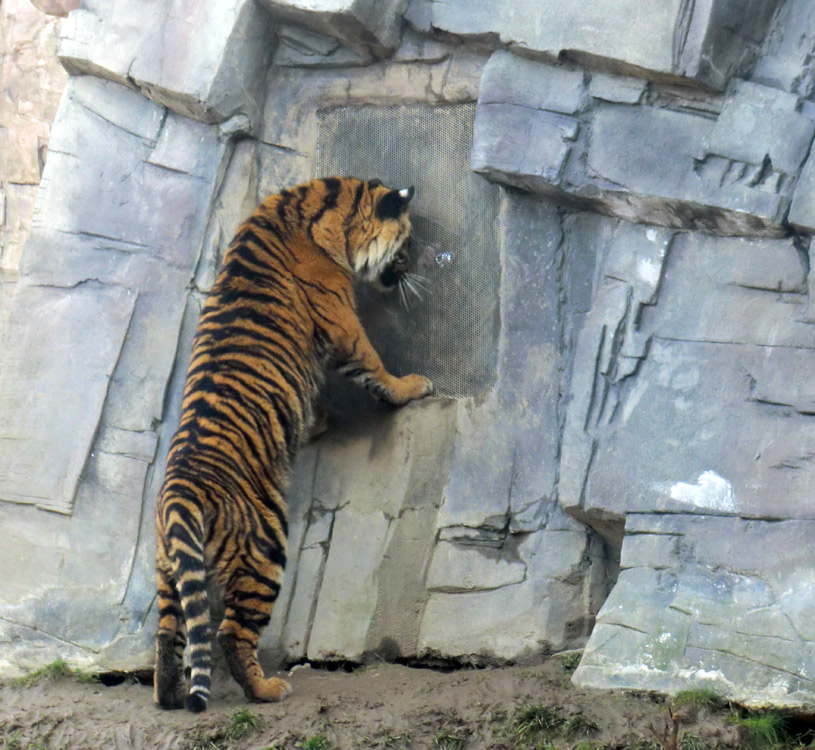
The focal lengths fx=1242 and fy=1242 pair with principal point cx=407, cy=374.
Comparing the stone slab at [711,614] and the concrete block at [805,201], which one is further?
the concrete block at [805,201]

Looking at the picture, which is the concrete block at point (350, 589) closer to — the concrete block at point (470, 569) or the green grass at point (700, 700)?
the concrete block at point (470, 569)

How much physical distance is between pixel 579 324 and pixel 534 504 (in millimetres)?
839

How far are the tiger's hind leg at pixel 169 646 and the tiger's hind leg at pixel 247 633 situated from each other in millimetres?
185

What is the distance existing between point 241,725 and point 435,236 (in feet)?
8.34

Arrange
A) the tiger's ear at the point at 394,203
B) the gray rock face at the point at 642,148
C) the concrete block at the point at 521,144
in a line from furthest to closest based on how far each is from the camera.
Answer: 1. the tiger's ear at the point at 394,203
2. the concrete block at the point at 521,144
3. the gray rock face at the point at 642,148

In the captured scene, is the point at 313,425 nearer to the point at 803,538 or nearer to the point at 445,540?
the point at 445,540

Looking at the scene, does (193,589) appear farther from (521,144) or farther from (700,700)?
(521,144)

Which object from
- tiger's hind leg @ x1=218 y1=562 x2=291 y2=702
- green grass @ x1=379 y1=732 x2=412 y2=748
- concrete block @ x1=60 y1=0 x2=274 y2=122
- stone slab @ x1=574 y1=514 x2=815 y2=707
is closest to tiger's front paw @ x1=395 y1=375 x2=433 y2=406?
tiger's hind leg @ x1=218 y1=562 x2=291 y2=702

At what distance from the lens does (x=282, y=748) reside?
16.0ft

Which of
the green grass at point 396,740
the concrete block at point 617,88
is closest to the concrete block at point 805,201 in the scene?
the concrete block at point 617,88

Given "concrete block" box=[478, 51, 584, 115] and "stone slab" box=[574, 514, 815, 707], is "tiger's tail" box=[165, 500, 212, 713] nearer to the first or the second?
"stone slab" box=[574, 514, 815, 707]

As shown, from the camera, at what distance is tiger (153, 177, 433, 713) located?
518cm

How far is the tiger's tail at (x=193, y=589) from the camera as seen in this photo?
15.8 feet

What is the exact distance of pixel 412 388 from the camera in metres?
5.98
